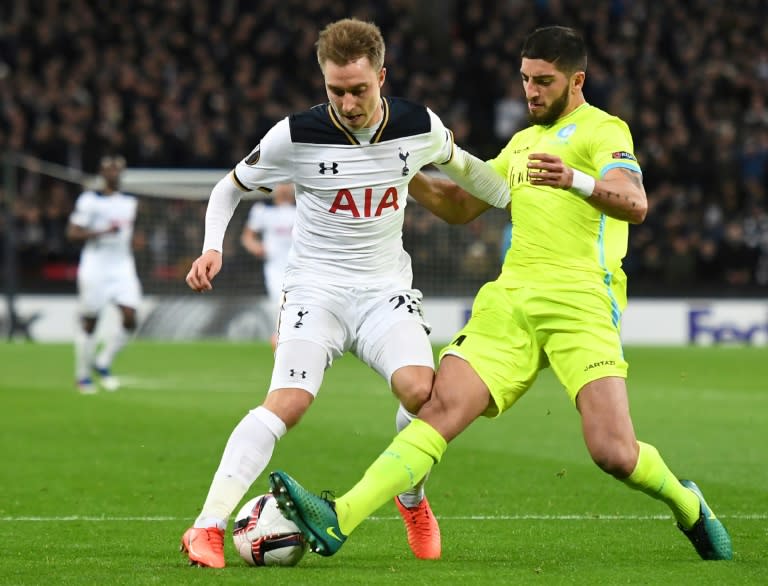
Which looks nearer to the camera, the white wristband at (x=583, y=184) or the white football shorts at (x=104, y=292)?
the white wristband at (x=583, y=184)

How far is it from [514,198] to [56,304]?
18454 millimetres

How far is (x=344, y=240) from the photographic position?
6211 mm

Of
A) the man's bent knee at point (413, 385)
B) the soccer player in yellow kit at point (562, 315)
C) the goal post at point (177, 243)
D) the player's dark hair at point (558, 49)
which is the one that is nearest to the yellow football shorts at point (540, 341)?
the soccer player in yellow kit at point (562, 315)

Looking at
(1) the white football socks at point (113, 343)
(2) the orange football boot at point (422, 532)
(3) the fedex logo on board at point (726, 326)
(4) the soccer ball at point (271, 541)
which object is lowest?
(3) the fedex logo on board at point (726, 326)

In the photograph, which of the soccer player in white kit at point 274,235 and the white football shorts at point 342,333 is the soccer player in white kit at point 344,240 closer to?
the white football shorts at point 342,333

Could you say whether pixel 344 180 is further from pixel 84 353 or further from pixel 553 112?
pixel 84 353

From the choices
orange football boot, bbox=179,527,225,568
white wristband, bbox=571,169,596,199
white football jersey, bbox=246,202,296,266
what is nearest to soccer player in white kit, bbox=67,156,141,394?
white football jersey, bbox=246,202,296,266

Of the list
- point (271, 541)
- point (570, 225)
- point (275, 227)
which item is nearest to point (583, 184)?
point (570, 225)

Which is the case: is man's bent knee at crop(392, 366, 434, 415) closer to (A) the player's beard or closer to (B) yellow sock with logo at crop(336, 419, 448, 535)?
(B) yellow sock with logo at crop(336, 419, 448, 535)

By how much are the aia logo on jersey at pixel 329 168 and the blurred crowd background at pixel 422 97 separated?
16088mm

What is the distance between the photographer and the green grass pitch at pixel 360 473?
5.78m

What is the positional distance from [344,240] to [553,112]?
1.11m

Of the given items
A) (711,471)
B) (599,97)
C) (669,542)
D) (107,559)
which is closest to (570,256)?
(669,542)

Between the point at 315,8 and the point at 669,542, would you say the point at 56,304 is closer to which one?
the point at 315,8
